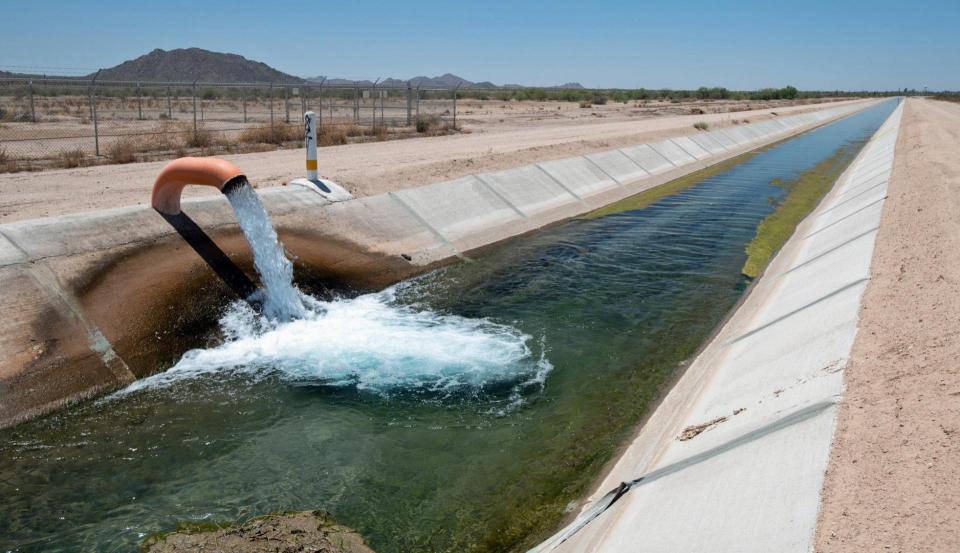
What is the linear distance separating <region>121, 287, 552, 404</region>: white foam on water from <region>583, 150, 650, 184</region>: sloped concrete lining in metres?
17.5

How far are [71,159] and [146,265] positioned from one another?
1122 centimetres

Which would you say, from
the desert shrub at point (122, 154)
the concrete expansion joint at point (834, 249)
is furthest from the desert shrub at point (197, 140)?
the concrete expansion joint at point (834, 249)

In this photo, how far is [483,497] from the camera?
723cm

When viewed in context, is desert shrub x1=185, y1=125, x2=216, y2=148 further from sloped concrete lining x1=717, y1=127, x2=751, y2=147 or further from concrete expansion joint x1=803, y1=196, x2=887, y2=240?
sloped concrete lining x1=717, y1=127, x2=751, y2=147

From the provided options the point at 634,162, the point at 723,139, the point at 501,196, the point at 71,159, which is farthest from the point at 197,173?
the point at 723,139

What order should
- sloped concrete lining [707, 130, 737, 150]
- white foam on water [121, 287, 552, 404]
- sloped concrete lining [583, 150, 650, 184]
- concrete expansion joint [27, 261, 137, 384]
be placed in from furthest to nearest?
sloped concrete lining [707, 130, 737, 150]
sloped concrete lining [583, 150, 650, 184]
white foam on water [121, 287, 552, 404]
concrete expansion joint [27, 261, 137, 384]

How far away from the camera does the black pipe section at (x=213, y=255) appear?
39.7ft

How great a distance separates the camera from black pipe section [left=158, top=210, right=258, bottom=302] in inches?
477

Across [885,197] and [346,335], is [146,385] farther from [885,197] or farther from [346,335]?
[885,197]

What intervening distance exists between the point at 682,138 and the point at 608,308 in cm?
2998

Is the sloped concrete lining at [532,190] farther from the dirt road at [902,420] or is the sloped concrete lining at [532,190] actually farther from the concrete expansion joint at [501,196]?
the dirt road at [902,420]

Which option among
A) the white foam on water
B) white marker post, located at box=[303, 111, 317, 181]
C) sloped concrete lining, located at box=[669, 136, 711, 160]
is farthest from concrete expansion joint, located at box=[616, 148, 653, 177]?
the white foam on water

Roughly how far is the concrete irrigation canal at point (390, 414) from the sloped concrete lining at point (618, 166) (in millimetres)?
13275

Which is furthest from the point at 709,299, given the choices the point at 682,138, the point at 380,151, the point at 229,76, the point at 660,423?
the point at 229,76
